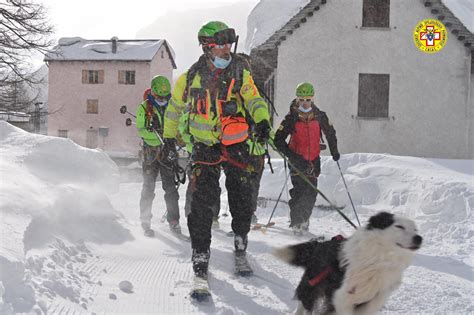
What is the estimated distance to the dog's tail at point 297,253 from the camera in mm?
3291

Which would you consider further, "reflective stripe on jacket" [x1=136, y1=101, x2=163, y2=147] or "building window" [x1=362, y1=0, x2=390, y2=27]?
"building window" [x1=362, y1=0, x2=390, y2=27]

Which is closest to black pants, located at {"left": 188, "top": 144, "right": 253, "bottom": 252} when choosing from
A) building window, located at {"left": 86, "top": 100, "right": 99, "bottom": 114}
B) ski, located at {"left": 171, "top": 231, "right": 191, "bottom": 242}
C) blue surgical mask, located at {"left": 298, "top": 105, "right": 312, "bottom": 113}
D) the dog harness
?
the dog harness

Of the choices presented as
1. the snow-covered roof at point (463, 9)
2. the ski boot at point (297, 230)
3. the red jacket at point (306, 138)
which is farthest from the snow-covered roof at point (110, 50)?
the ski boot at point (297, 230)

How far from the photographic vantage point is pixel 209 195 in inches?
157

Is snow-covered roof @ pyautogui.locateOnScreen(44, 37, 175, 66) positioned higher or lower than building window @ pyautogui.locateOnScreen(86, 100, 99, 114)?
higher

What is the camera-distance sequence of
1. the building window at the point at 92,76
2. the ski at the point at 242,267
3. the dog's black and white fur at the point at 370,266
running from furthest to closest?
the building window at the point at 92,76
the ski at the point at 242,267
the dog's black and white fur at the point at 370,266

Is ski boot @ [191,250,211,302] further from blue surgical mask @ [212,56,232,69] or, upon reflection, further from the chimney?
the chimney

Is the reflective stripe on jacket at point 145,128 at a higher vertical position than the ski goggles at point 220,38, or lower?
lower

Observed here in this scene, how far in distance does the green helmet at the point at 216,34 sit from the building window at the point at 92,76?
139 feet

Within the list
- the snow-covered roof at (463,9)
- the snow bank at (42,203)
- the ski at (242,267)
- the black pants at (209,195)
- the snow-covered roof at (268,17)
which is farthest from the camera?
the snow-covered roof at (463,9)

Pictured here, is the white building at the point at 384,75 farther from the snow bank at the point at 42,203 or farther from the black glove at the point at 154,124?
the black glove at the point at 154,124

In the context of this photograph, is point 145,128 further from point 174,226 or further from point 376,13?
point 376,13

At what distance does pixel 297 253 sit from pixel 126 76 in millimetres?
42316

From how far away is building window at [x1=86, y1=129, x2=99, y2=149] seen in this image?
1729 inches
